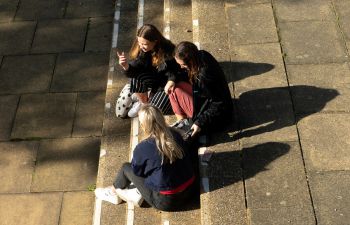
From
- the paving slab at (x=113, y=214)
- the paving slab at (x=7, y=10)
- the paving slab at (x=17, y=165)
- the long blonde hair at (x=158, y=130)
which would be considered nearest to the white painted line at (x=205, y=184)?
the long blonde hair at (x=158, y=130)

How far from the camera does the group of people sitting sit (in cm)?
414

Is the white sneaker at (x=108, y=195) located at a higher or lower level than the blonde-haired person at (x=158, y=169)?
lower

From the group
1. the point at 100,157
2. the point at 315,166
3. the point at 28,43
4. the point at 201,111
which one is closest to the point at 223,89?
the point at 201,111

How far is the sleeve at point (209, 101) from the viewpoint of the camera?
455 cm

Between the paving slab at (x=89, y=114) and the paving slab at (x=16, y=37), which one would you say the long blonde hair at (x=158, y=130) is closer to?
the paving slab at (x=89, y=114)

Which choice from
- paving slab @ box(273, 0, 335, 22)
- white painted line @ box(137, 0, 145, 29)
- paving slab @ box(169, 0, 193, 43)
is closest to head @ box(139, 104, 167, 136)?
paving slab @ box(169, 0, 193, 43)

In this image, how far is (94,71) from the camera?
6.70m

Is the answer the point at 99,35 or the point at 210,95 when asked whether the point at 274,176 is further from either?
the point at 99,35

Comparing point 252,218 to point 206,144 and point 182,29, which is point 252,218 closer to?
point 206,144

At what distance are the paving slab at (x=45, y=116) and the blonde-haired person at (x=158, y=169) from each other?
1.54 meters

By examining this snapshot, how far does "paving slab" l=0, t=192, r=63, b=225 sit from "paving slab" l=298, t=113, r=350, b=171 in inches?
102

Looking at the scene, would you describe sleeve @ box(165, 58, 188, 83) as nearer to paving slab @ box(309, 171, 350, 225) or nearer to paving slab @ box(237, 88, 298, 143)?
paving slab @ box(237, 88, 298, 143)

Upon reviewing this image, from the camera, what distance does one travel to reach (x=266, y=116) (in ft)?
16.4

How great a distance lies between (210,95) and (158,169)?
0.90 meters
